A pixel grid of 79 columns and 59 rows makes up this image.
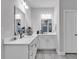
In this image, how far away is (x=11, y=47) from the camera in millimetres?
2611

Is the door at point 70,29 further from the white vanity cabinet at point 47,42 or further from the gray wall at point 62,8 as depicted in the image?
the white vanity cabinet at point 47,42

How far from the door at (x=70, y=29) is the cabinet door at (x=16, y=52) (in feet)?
9.46

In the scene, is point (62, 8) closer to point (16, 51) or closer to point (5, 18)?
point (5, 18)

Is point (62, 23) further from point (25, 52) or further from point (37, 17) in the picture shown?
point (37, 17)

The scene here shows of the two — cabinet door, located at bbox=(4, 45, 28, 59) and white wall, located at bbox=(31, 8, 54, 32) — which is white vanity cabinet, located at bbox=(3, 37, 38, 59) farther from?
white wall, located at bbox=(31, 8, 54, 32)

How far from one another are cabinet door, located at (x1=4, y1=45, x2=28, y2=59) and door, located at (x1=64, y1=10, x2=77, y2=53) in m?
2.88

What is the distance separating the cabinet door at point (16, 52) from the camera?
2.60 metres

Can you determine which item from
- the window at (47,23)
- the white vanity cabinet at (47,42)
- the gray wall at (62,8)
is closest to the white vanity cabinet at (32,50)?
the gray wall at (62,8)

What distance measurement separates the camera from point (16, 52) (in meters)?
2.62

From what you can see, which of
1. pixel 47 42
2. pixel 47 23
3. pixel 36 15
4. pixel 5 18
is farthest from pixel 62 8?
pixel 36 15

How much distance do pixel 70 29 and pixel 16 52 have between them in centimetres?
320

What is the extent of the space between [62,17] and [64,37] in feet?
3.07

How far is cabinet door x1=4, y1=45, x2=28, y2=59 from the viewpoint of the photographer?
2602 millimetres

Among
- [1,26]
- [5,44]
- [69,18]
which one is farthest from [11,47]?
[69,18]
